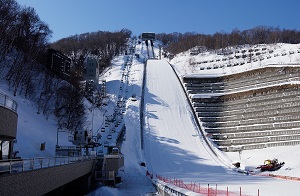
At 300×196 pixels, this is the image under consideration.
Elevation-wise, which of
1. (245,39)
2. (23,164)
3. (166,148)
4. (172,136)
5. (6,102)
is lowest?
(166,148)

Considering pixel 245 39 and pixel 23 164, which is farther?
pixel 245 39

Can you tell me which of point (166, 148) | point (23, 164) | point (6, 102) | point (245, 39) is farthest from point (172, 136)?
point (245, 39)

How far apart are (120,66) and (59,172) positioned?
96.1m

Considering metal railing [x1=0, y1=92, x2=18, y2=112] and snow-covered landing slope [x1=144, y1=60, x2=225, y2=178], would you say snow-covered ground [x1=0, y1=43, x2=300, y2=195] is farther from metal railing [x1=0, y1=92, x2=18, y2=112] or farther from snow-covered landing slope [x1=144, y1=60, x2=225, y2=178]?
metal railing [x1=0, y1=92, x2=18, y2=112]

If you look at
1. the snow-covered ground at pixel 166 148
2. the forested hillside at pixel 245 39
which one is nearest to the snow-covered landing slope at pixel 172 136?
the snow-covered ground at pixel 166 148

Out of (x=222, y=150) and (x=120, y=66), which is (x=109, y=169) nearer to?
(x=222, y=150)

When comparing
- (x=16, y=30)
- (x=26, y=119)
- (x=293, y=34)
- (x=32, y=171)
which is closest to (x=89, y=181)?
(x=26, y=119)

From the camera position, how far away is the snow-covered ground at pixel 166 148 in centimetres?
2923

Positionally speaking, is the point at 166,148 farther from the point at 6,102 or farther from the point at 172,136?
the point at 6,102

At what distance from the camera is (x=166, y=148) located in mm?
48688

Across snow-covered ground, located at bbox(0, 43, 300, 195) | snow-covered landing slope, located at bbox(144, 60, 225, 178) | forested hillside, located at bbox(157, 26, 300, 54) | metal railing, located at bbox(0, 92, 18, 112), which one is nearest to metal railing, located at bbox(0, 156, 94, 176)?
metal railing, located at bbox(0, 92, 18, 112)

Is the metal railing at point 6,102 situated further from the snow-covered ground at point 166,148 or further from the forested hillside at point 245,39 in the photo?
the forested hillside at point 245,39

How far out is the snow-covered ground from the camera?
29234 millimetres

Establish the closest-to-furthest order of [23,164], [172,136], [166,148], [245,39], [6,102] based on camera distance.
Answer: [23,164]
[6,102]
[166,148]
[172,136]
[245,39]
